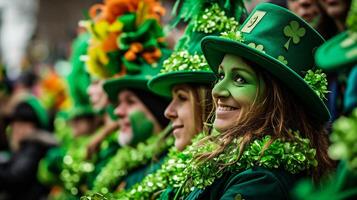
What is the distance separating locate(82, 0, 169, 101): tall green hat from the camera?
5.39 metres

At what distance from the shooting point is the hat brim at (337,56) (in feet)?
7.58

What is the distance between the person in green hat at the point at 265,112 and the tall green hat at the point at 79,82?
3.24 m

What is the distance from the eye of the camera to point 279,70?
11.1 feet

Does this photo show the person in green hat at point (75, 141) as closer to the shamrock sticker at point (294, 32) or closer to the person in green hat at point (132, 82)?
the person in green hat at point (132, 82)

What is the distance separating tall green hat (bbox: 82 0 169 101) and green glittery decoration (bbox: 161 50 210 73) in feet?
3.03

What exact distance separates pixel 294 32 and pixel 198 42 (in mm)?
940

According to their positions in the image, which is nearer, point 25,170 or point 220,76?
point 220,76

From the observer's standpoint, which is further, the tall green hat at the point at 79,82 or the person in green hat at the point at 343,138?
the tall green hat at the point at 79,82

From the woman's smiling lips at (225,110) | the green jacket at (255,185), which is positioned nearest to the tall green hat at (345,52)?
the green jacket at (255,185)

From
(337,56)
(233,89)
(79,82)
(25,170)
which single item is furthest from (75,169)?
(337,56)

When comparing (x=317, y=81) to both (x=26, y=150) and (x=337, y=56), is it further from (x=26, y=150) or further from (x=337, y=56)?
(x=26, y=150)

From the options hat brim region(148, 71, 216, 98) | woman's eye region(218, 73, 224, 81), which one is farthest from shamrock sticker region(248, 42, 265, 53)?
hat brim region(148, 71, 216, 98)

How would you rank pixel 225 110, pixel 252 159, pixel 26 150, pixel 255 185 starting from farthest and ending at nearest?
pixel 26 150 → pixel 225 110 → pixel 252 159 → pixel 255 185

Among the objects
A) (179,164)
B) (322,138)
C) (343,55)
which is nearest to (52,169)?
(179,164)
